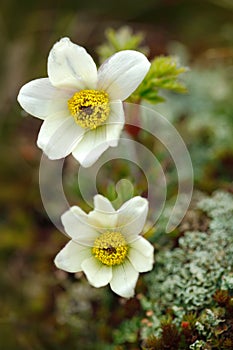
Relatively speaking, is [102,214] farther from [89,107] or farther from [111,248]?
[89,107]

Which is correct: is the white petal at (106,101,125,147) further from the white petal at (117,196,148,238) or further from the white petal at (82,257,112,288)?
the white petal at (82,257,112,288)

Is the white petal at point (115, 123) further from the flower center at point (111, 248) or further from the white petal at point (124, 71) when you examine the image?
the flower center at point (111, 248)

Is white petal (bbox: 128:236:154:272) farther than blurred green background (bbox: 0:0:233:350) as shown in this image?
No

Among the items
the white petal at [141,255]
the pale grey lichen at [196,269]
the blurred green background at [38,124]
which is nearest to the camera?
the white petal at [141,255]

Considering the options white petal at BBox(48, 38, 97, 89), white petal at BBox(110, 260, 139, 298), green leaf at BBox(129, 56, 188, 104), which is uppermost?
green leaf at BBox(129, 56, 188, 104)

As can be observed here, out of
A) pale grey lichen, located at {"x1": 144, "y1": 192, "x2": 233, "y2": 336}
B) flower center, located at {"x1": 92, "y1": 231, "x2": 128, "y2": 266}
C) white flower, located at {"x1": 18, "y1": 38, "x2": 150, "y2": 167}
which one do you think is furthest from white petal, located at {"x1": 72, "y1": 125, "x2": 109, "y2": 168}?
pale grey lichen, located at {"x1": 144, "y1": 192, "x2": 233, "y2": 336}

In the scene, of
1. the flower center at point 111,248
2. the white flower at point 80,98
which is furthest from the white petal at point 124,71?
the flower center at point 111,248

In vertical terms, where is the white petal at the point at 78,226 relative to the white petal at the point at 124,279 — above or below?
above

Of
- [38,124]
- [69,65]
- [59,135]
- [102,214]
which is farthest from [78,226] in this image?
[38,124]
